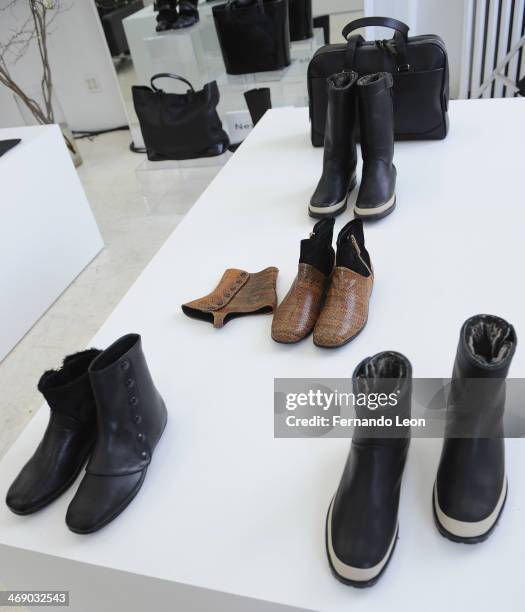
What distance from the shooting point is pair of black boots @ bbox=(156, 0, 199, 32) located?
91.2 inches

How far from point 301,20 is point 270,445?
2.11m

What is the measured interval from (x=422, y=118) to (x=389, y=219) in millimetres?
400

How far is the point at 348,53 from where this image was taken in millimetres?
1243

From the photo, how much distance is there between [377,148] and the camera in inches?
42.5

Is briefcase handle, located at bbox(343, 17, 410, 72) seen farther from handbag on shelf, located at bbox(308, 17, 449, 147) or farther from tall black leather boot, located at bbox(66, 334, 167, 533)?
tall black leather boot, located at bbox(66, 334, 167, 533)

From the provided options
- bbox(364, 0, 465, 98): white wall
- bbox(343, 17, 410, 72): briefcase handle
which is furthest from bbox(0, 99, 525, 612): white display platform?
bbox(364, 0, 465, 98): white wall

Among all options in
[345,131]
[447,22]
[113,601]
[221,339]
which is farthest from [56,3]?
[113,601]

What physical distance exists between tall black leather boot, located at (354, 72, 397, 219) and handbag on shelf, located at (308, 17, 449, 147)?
205 millimetres

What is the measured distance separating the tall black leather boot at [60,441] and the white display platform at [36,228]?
1.03 m

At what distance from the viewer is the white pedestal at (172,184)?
86.4 inches

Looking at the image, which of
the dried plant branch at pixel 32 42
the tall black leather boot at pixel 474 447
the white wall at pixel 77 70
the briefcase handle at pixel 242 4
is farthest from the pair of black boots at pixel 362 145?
the white wall at pixel 77 70

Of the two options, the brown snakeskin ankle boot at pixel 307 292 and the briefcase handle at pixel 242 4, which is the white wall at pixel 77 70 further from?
the brown snakeskin ankle boot at pixel 307 292

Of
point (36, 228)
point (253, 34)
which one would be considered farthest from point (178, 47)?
point (36, 228)

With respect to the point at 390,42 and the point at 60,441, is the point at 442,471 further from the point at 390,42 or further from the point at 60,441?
the point at 390,42
